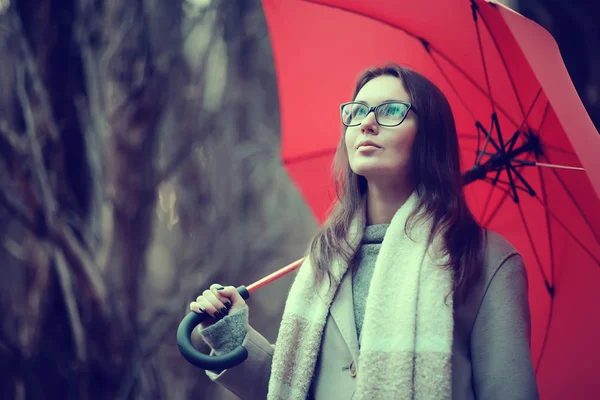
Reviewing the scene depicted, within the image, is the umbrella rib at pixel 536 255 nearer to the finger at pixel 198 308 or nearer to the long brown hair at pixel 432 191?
the long brown hair at pixel 432 191

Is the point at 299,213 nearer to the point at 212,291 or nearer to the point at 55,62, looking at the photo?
the point at 55,62

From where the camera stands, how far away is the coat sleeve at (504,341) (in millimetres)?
1712

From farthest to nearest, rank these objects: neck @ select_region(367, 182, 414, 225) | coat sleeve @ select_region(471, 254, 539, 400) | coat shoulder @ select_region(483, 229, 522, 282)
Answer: neck @ select_region(367, 182, 414, 225) < coat shoulder @ select_region(483, 229, 522, 282) < coat sleeve @ select_region(471, 254, 539, 400)

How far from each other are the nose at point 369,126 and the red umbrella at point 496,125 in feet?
1.56

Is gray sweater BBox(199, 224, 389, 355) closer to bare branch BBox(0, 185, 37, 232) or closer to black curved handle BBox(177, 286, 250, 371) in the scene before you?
black curved handle BBox(177, 286, 250, 371)

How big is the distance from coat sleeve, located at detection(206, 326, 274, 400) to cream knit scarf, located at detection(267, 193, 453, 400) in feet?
0.47

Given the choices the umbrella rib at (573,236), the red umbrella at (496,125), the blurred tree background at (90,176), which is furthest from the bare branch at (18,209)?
the umbrella rib at (573,236)

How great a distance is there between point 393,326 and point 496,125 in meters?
1.00

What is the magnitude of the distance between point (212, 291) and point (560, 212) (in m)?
1.28

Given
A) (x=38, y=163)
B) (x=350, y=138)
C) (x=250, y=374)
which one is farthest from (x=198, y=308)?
(x=38, y=163)

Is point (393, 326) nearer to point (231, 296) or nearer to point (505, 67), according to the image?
point (231, 296)

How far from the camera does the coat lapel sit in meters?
1.92

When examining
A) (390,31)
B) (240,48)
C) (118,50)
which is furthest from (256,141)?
(390,31)

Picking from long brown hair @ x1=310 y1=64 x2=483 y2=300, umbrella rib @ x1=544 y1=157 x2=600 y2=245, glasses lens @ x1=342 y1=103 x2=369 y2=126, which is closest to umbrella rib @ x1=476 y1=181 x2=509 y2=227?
umbrella rib @ x1=544 y1=157 x2=600 y2=245
